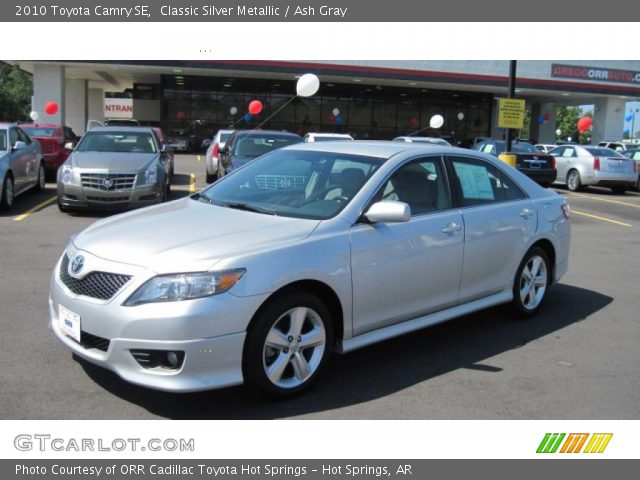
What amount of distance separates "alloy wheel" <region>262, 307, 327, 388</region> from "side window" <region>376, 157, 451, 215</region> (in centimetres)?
111

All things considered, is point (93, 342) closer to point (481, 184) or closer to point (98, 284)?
point (98, 284)

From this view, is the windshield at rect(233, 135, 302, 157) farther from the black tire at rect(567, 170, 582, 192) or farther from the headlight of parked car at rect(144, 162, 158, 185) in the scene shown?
the black tire at rect(567, 170, 582, 192)

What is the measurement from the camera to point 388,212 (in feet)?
14.3

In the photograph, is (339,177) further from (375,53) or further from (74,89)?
(74,89)

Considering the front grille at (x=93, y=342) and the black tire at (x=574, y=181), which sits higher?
the black tire at (x=574, y=181)

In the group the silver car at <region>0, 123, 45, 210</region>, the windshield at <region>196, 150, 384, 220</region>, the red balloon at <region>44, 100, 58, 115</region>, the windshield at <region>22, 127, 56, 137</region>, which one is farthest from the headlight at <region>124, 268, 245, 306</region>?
the red balloon at <region>44, 100, 58, 115</region>

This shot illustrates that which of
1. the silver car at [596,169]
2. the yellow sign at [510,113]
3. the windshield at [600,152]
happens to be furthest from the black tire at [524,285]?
the windshield at [600,152]

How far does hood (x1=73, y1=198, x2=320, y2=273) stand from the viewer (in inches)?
148

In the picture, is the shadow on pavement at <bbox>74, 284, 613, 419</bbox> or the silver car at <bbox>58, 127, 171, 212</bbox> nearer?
the shadow on pavement at <bbox>74, 284, 613, 419</bbox>

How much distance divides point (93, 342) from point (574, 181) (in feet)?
63.0

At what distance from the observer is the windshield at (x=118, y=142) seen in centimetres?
1205

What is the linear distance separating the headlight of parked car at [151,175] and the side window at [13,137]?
2863 mm

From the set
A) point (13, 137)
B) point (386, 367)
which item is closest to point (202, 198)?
point (386, 367)

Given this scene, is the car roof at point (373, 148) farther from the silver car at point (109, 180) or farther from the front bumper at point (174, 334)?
the silver car at point (109, 180)
